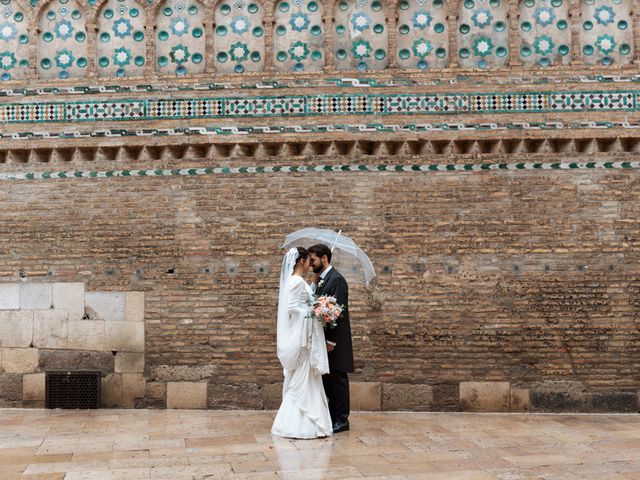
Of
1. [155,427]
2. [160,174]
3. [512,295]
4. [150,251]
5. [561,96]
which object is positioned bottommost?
[155,427]

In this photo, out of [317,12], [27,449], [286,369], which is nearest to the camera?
[27,449]

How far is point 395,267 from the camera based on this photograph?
8461 mm

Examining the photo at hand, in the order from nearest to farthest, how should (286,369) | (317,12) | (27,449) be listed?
(27,449) < (286,369) < (317,12)

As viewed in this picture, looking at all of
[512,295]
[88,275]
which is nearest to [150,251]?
[88,275]

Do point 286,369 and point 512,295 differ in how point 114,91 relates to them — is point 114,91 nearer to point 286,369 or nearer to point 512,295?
point 286,369

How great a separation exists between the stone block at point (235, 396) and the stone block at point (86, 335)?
4.64 feet

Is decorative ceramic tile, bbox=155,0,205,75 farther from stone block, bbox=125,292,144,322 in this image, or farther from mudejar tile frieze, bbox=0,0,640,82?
stone block, bbox=125,292,144,322

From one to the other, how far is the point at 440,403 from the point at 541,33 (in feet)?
14.5

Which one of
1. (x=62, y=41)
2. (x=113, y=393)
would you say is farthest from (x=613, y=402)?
(x=62, y=41)

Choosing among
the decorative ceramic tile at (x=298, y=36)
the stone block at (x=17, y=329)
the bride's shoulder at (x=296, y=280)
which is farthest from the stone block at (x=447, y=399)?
the stone block at (x=17, y=329)

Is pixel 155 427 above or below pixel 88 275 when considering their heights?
below

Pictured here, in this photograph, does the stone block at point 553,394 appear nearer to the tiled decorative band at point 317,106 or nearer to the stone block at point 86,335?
the tiled decorative band at point 317,106

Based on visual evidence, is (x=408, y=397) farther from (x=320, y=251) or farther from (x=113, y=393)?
(x=113, y=393)

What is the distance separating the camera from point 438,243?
27.9ft
